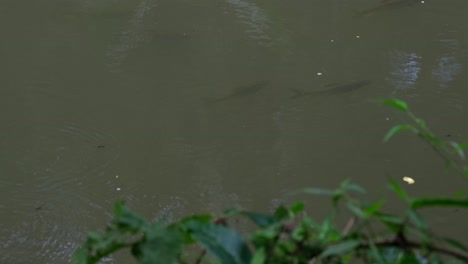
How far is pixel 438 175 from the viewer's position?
339 centimetres

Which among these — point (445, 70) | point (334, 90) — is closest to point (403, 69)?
point (445, 70)

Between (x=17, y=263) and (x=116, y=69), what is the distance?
1.72 metres

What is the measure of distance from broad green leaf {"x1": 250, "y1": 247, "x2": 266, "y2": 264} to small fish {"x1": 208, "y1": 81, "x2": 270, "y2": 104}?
314cm

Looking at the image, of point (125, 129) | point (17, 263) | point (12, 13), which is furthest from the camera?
point (12, 13)

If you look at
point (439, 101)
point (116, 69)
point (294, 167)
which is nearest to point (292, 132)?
point (294, 167)

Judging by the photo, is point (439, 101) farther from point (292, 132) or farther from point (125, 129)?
point (125, 129)

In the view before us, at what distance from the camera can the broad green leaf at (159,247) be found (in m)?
0.83

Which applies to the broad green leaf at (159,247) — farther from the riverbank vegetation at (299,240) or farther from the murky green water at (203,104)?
the murky green water at (203,104)

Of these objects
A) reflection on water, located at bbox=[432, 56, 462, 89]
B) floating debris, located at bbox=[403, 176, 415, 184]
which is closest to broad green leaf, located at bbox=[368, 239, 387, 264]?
floating debris, located at bbox=[403, 176, 415, 184]

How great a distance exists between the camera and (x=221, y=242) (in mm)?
860

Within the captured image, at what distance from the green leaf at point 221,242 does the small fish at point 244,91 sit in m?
3.08

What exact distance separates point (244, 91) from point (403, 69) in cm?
Answer: 103

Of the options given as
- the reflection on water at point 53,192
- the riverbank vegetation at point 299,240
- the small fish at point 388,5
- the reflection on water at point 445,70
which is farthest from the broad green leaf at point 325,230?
the small fish at point 388,5

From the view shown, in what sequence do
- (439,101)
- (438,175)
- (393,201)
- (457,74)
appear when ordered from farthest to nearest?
(457,74) < (439,101) < (438,175) < (393,201)
